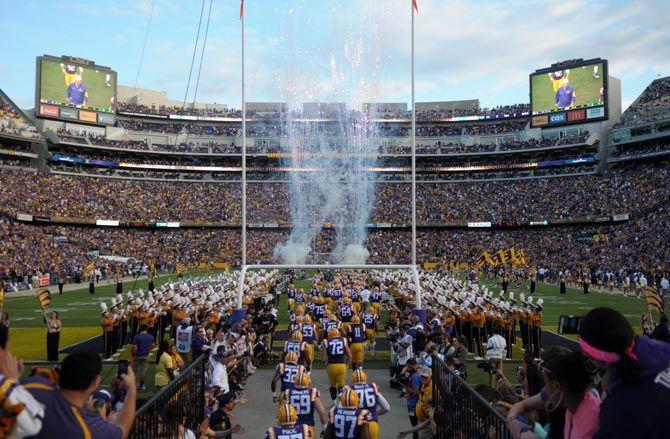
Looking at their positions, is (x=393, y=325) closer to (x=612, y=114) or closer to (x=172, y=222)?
(x=172, y=222)

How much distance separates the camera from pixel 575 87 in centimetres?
5669

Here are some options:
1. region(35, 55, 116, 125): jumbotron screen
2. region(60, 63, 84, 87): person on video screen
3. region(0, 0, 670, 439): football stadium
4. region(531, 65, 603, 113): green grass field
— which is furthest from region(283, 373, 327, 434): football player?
region(60, 63, 84, 87): person on video screen

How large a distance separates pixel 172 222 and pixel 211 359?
52.1m

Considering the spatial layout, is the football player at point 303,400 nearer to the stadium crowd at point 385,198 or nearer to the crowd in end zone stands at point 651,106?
the stadium crowd at point 385,198

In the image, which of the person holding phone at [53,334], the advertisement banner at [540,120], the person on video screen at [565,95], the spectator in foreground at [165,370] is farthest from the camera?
the advertisement banner at [540,120]

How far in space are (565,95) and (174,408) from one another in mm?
59346

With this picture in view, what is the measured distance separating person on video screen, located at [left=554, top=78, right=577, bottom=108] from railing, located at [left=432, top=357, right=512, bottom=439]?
56.4 meters

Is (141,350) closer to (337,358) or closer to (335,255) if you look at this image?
(337,358)

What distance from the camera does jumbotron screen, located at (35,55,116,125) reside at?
188ft

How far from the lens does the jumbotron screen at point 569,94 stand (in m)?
55.2

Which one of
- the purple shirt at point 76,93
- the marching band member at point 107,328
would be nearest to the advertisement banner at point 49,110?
the purple shirt at point 76,93

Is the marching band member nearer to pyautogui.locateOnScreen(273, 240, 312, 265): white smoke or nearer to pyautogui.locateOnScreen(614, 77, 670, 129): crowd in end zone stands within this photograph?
pyautogui.locateOnScreen(273, 240, 312, 265): white smoke

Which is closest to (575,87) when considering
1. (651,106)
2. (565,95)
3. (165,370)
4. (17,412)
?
(565,95)

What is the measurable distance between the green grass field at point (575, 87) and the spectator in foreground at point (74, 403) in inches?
2369
